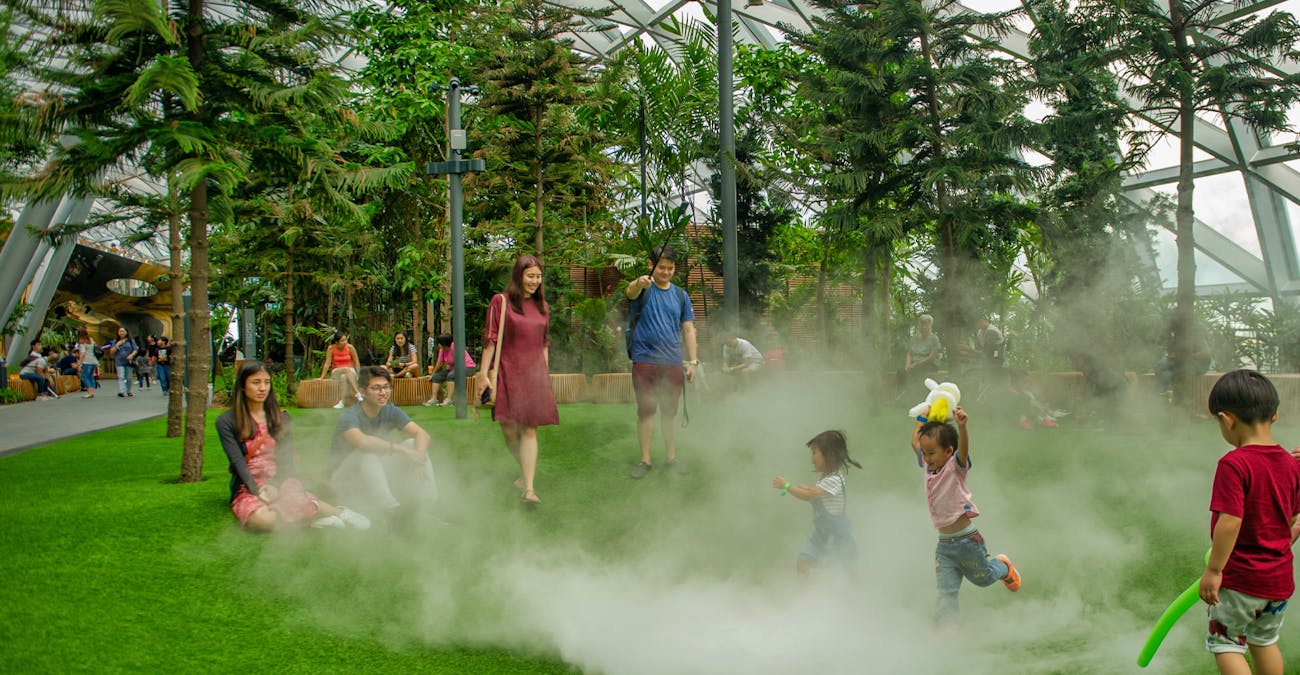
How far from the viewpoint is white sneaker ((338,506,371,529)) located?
5.91 metres

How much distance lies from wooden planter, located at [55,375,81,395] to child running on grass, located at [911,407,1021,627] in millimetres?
23359

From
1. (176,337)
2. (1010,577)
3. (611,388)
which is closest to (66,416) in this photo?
(176,337)

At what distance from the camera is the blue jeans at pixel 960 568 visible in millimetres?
4426

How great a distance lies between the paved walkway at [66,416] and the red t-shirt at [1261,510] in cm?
1101

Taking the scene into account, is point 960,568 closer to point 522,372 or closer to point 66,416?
point 522,372

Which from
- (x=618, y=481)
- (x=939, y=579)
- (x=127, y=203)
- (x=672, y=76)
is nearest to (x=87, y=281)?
(x=672, y=76)

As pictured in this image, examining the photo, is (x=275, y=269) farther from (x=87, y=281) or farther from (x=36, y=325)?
(x=87, y=281)

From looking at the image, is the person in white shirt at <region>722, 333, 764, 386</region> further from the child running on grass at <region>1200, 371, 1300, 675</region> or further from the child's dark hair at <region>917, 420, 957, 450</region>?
the child running on grass at <region>1200, 371, 1300, 675</region>

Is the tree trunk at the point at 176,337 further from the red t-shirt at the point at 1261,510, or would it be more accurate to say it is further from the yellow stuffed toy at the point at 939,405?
the red t-shirt at the point at 1261,510

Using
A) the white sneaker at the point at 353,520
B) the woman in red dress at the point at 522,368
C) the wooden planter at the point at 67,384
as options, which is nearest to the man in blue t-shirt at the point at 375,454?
the white sneaker at the point at 353,520

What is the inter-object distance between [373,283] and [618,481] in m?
15.8

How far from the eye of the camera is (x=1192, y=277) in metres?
9.87

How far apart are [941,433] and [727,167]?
18.6 feet

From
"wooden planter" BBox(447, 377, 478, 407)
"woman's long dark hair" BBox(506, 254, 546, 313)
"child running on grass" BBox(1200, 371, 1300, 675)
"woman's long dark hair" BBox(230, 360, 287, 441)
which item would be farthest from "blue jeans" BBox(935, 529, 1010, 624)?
"wooden planter" BBox(447, 377, 478, 407)
